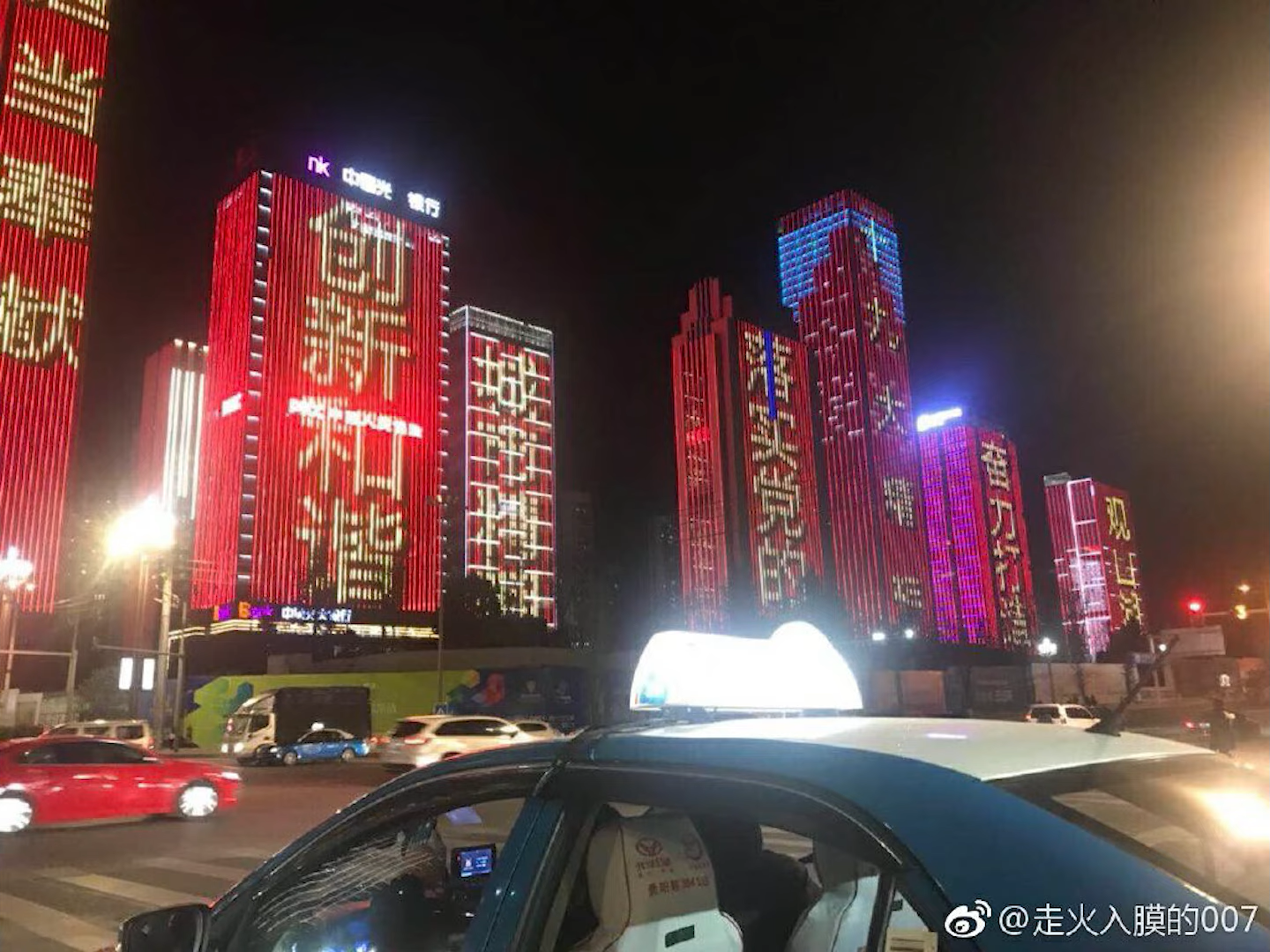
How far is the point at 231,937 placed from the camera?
8.23 feet

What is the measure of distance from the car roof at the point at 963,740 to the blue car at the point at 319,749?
35.7 m

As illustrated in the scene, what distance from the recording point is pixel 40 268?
99.6 metres

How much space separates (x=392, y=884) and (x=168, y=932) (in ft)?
2.59

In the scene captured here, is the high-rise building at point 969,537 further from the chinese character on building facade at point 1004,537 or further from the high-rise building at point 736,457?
the high-rise building at point 736,457

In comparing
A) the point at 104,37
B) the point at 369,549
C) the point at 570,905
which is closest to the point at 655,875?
the point at 570,905

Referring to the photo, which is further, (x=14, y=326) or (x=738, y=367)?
(x=738, y=367)

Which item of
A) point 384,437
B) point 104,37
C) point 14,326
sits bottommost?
point 384,437

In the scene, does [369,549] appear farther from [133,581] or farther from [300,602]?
[133,581]

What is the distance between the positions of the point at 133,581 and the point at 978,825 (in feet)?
330

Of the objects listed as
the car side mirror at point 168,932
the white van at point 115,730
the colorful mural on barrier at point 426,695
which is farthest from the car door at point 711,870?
the colorful mural on barrier at point 426,695

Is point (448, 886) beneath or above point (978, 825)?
Result: beneath

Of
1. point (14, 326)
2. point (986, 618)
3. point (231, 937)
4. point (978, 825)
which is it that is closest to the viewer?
point (978, 825)

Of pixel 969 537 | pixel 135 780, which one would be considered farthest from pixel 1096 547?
pixel 135 780

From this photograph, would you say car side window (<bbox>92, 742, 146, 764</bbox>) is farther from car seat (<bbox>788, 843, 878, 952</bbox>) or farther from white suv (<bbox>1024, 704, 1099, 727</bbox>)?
white suv (<bbox>1024, 704, 1099, 727</bbox>)
